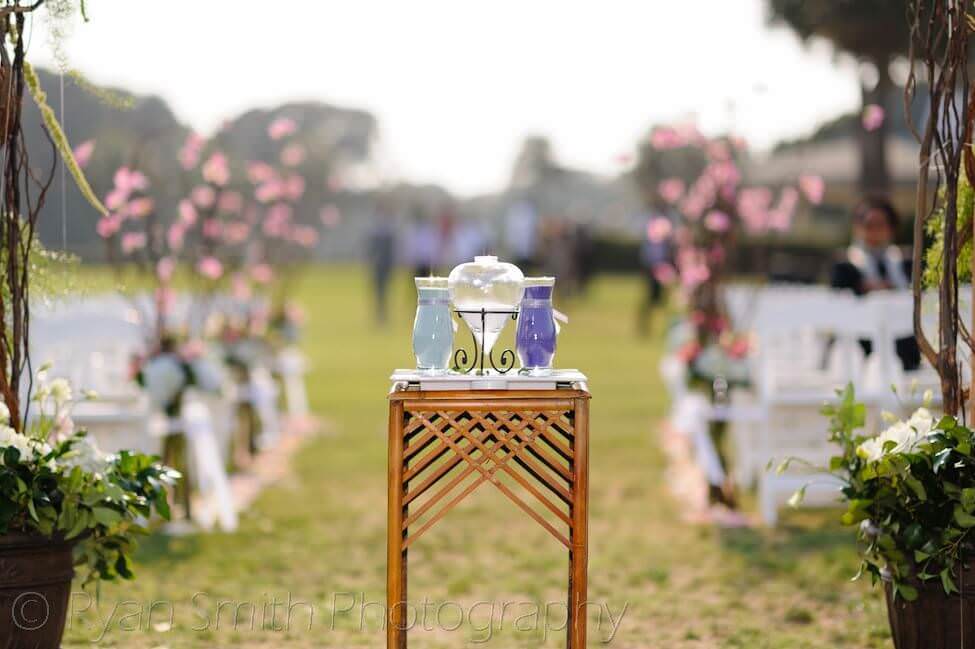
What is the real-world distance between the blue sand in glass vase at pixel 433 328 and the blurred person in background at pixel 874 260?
4.67 meters

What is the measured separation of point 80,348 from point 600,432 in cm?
479

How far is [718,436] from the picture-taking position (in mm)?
7324

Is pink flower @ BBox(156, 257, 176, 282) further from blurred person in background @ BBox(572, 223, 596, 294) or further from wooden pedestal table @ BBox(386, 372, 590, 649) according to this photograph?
blurred person in background @ BBox(572, 223, 596, 294)

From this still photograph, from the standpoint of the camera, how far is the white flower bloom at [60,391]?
4230 millimetres

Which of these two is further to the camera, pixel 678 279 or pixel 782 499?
pixel 678 279

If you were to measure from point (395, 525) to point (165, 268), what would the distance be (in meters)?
3.92

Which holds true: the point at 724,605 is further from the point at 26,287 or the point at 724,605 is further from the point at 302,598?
the point at 26,287

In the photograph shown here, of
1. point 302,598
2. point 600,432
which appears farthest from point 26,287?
point 600,432

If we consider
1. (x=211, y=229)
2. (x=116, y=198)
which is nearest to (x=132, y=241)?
(x=116, y=198)

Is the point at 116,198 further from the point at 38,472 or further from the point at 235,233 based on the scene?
the point at 38,472

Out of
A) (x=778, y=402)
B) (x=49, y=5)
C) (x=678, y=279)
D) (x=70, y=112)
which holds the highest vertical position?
(x=49, y=5)

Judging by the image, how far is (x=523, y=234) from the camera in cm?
2338

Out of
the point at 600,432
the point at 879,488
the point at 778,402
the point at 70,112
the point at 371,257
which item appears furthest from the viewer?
the point at 371,257

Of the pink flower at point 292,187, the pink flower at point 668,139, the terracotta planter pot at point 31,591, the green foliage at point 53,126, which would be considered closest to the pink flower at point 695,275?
the pink flower at point 668,139
